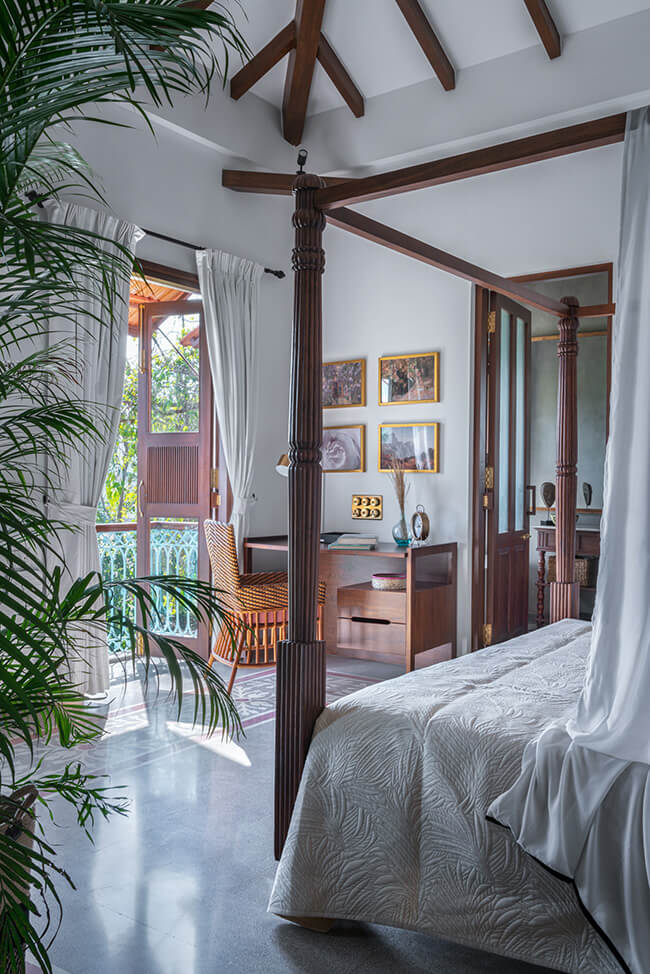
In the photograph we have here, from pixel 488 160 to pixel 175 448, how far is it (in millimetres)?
3571

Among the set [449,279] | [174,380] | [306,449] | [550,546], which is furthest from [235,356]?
[306,449]

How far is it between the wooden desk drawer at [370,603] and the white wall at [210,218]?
89 centimetres

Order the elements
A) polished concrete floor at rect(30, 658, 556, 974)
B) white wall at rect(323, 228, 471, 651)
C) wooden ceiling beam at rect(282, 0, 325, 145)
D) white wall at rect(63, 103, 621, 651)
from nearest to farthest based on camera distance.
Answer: polished concrete floor at rect(30, 658, 556, 974) < wooden ceiling beam at rect(282, 0, 325, 145) < white wall at rect(63, 103, 621, 651) < white wall at rect(323, 228, 471, 651)

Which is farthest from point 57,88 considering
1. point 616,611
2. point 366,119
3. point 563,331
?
point 366,119

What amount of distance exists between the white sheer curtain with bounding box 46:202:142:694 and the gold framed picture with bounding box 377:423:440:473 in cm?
214

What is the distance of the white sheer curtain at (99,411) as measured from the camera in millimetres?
4188

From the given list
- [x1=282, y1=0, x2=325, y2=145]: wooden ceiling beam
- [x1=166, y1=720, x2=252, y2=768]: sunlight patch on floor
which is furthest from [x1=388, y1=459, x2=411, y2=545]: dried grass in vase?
[x1=282, y1=0, x2=325, y2=145]: wooden ceiling beam

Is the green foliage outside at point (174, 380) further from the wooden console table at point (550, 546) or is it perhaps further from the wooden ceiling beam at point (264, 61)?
the wooden console table at point (550, 546)

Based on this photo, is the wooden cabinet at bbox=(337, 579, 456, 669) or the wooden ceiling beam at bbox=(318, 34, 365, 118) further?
the wooden ceiling beam at bbox=(318, 34, 365, 118)

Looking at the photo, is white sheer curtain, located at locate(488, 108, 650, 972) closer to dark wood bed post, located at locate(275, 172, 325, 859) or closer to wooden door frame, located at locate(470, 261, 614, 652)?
dark wood bed post, located at locate(275, 172, 325, 859)

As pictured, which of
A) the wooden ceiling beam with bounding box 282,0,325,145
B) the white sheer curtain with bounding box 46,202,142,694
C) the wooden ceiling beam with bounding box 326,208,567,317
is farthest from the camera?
the wooden ceiling beam with bounding box 282,0,325,145

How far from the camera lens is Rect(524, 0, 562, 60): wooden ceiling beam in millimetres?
4379

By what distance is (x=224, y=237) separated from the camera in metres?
5.45

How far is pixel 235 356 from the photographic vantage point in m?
5.38
